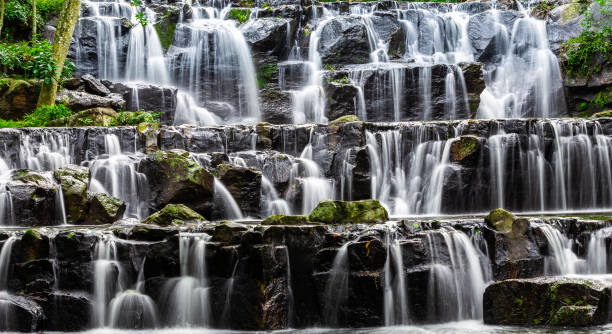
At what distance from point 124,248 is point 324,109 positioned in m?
11.0

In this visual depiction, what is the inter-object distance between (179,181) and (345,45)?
11254 millimetres

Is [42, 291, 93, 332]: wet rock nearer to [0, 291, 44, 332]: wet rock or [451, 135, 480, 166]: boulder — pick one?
[0, 291, 44, 332]: wet rock

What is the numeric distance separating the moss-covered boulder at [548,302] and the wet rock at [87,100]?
11.6m

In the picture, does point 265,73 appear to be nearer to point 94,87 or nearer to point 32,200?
point 94,87

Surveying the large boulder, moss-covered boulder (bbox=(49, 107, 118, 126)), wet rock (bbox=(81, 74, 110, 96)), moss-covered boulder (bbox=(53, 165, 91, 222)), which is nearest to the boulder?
the large boulder

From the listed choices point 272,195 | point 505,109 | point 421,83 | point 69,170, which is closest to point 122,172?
point 69,170

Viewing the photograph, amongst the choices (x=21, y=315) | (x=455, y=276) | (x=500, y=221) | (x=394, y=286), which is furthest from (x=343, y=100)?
(x=21, y=315)

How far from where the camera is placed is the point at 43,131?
1181 cm

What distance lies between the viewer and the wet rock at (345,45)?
1980 cm

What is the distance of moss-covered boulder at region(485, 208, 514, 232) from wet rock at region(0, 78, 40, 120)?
13.7m

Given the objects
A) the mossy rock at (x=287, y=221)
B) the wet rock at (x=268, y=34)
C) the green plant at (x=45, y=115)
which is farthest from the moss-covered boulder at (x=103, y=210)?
the wet rock at (x=268, y=34)

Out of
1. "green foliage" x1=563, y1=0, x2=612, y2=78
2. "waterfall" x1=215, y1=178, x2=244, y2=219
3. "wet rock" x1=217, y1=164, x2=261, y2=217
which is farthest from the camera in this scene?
"green foliage" x1=563, y1=0, x2=612, y2=78

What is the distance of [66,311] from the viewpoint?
22.9ft

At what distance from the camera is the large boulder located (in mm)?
10461
